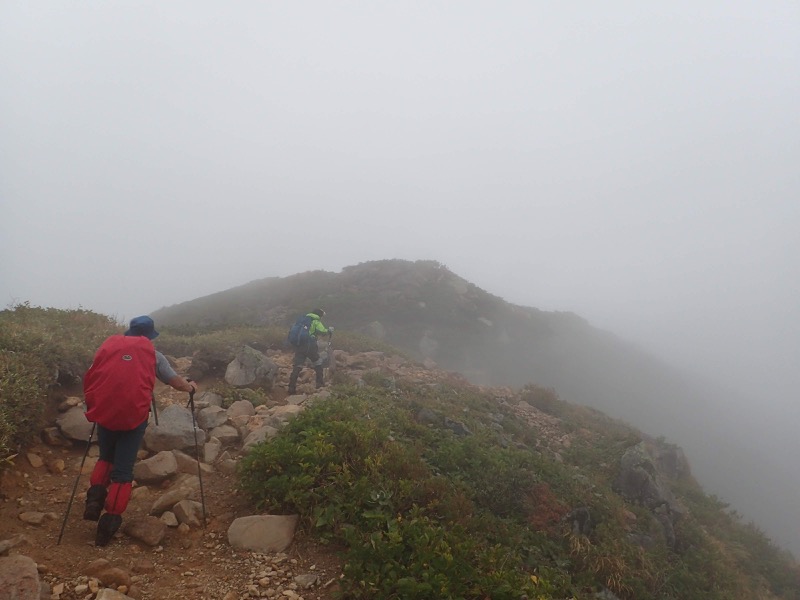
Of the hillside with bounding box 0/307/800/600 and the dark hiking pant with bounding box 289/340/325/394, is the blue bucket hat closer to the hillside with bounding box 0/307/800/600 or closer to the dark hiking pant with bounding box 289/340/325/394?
the hillside with bounding box 0/307/800/600

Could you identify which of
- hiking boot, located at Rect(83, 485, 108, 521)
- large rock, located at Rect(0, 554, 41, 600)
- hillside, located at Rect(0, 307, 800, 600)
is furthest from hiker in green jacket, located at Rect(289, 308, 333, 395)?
large rock, located at Rect(0, 554, 41, 600)

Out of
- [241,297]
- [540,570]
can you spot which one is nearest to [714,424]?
[241,297]

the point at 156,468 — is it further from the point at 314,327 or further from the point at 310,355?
the point at 314,327

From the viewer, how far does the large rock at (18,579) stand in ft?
11.3

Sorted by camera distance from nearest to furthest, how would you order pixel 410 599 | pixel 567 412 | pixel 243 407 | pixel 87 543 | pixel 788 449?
pixel 410 599 < pixel 87 543 < pixel 243 407 < pixel 567 412 < pixel 788 449

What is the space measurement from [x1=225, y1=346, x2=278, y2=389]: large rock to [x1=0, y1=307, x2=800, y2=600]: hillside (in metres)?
0.11

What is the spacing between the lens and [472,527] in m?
5.98

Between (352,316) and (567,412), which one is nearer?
(567,412)

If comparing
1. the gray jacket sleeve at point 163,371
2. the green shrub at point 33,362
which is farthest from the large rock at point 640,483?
the green shrub at point 33,362

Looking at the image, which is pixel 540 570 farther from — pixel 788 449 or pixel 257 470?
pixel 788 449

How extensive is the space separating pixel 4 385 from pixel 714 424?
53694 mm

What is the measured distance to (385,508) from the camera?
208 inches

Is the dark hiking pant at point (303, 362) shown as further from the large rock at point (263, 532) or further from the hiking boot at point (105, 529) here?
the hiking boot at point (105, 529)

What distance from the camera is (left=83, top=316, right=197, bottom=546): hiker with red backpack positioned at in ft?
15.2
